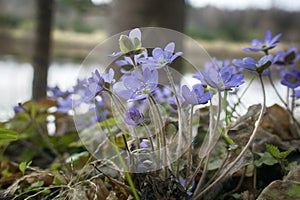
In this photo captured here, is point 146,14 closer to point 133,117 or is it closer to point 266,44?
point 266,44

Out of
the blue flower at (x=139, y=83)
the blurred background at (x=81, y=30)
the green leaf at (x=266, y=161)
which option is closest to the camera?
the blue flower at (x=139, y=83)

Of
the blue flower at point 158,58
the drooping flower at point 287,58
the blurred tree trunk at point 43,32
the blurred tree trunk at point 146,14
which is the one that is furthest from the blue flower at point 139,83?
the blurred tree trunk at point 43,32

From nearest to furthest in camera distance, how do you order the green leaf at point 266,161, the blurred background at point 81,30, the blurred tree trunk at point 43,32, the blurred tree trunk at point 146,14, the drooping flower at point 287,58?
the green leaf at point 266,161 < the drooping flower at point 287,58 < the blurred tree trunk at point 146,14 < the blurred tree trunk at point 43,32 < the blurred background at point 81,30

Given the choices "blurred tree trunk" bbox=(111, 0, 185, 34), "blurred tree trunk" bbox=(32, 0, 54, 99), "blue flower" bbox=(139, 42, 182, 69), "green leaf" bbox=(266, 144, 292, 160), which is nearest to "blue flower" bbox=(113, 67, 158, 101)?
"blue flower" bbox=(139, 42, 182, 69)

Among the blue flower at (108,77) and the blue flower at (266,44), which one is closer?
the blue flower at (108,77)

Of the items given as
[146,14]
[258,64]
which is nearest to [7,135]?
[258,64]

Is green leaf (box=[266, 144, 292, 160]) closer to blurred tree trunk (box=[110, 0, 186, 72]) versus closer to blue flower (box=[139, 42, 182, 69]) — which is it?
blue flower (box=[139, 42, 182, 69])

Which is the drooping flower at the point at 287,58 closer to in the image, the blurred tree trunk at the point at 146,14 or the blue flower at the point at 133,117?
the blue flower at the point at 133,117
